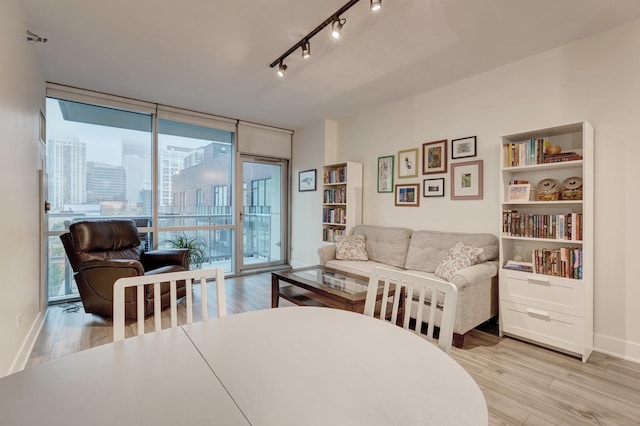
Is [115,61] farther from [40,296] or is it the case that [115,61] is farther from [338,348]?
[338,348]

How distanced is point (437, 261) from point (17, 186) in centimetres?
359

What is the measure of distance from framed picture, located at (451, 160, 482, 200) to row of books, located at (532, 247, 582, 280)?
869mm

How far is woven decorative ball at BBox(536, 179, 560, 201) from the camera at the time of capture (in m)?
2.62

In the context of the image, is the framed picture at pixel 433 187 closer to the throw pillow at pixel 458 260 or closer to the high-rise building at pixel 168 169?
the throw pillow at pixel 458 260

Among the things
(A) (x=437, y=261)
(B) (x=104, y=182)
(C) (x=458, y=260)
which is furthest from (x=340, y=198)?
(B) (x=104, y=182)

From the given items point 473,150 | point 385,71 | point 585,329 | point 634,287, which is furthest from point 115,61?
point 634,287

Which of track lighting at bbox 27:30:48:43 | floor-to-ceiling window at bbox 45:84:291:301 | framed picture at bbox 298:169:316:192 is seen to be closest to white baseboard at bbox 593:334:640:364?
framed picture at bbox 298:169:316:192

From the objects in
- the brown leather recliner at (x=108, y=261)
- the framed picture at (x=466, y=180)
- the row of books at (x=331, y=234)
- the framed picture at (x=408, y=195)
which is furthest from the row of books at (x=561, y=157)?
the brown leather recliner at (x=108, y=261)

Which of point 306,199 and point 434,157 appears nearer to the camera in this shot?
point 434,157

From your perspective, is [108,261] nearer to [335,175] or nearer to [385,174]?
[335,175]

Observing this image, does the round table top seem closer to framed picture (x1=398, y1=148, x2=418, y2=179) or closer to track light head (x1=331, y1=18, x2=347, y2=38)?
track light head (x1=331, y1=18, x2=347, y2=38)

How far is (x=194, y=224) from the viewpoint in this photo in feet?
15.5

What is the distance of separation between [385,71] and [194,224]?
3.42m

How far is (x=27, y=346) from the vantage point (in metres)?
2.38
